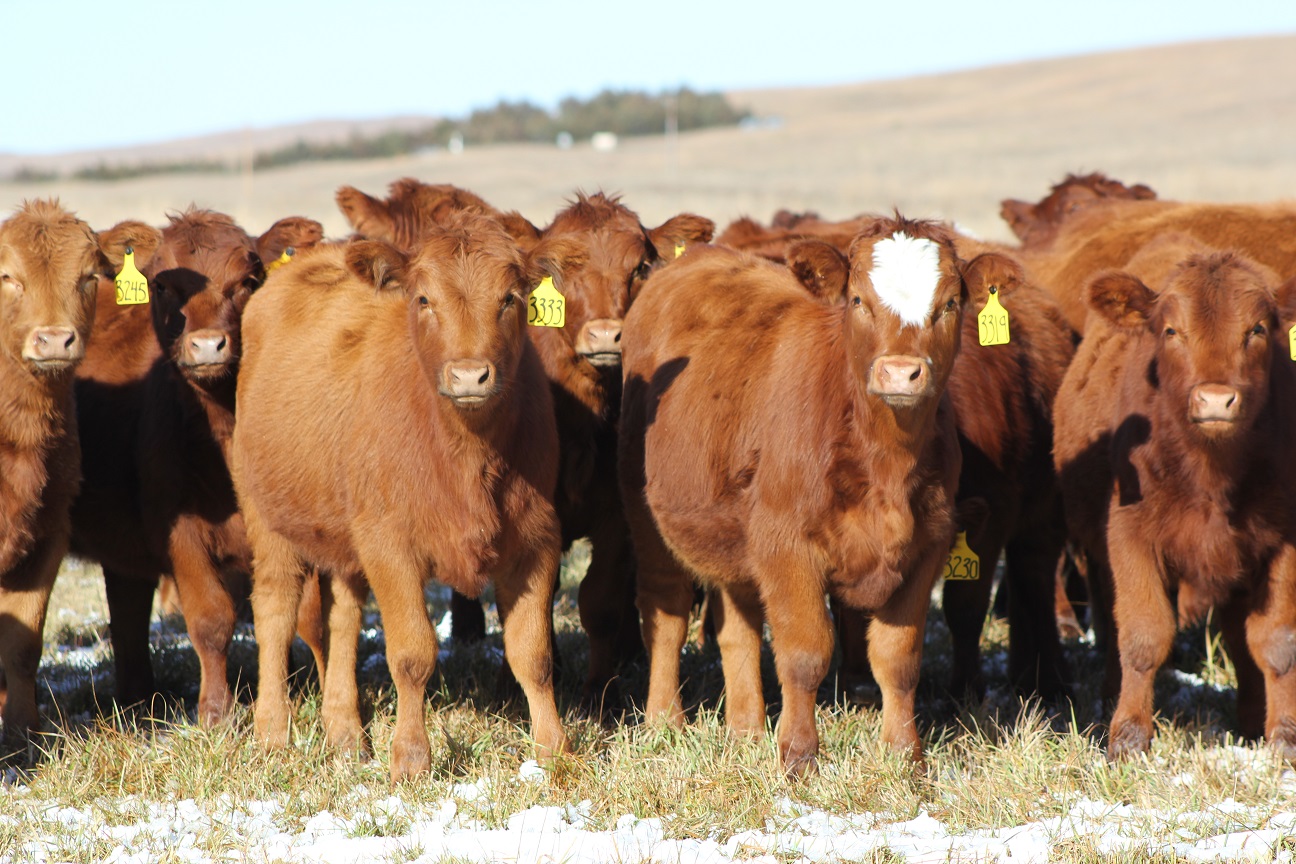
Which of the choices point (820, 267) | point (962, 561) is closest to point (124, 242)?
point (820, 267)

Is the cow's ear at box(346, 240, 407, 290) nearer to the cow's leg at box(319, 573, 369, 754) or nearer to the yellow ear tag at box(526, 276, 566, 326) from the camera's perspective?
the yellow ear tag at box(526, 276, 566, 326)

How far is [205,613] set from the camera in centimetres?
649

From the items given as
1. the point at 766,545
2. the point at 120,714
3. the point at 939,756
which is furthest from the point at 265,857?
the point at 939,756

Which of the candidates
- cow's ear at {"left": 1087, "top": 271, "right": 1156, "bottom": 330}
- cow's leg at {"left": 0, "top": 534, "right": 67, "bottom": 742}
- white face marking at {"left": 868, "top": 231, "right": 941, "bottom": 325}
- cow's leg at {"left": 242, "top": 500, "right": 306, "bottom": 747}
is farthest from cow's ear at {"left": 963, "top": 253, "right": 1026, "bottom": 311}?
cow's leg at {"left": 0, "top": 534, "right": 67, "bottom": 742}

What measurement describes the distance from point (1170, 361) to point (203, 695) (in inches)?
174

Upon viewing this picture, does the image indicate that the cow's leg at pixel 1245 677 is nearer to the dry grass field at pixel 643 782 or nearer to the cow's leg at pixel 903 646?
the dry grass field at pixel 643 782

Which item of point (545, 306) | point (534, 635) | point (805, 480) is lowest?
point (534, 635)

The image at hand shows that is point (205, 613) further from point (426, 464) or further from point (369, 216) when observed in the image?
point (369, 216)

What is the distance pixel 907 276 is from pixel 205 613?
344 cm

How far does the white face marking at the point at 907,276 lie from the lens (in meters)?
5.27

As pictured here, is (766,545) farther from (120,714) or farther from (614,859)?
(120,714)

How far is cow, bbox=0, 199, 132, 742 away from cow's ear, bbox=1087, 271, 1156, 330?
423cm

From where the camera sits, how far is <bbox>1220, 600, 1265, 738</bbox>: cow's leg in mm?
6199

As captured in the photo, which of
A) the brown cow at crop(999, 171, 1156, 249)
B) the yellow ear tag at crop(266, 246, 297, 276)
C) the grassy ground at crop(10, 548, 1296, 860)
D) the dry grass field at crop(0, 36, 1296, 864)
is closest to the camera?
the dry grass field at crop(0, 36, 1296, 864)
